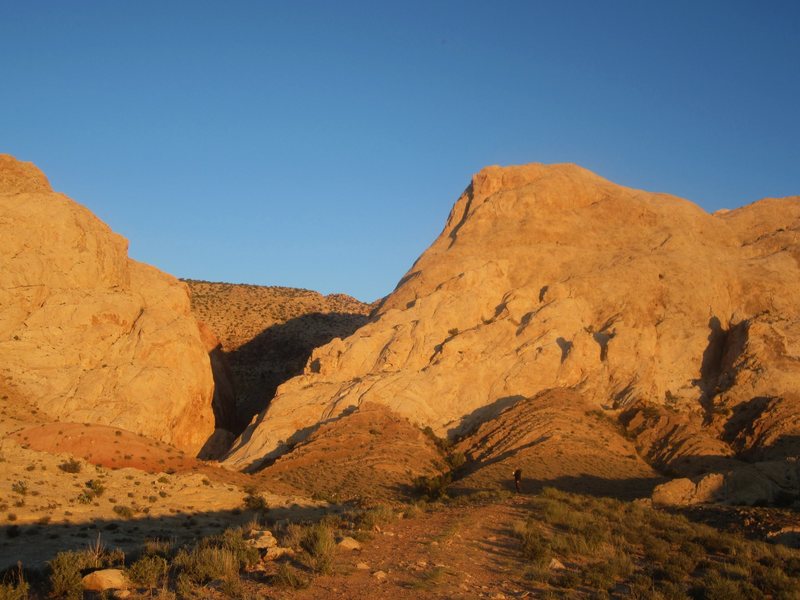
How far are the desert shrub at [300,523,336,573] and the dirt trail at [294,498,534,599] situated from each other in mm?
193

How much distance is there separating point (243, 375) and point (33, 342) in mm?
21467

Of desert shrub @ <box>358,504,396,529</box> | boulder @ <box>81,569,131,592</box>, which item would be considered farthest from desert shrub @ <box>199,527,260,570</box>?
desert shrub @ <box>358,504,396,529</box>

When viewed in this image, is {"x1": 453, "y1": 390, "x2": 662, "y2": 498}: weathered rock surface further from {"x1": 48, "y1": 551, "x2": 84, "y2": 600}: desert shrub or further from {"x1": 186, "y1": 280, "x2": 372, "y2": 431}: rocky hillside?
{"x1": 186, "y1": 280, "x2": 372, "y2": 431}: rocky hillside

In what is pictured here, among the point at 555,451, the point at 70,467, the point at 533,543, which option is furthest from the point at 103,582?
the point at 555,451

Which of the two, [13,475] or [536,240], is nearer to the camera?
[13,475]

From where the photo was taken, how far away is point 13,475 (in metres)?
20.7

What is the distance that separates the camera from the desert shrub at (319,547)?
1027cm

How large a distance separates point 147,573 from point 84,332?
24.6m

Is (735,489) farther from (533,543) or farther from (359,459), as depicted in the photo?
(359,459)

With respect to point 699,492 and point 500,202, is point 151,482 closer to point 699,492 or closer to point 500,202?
point 699,492

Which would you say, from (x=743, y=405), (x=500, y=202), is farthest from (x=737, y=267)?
(x=500, y=202)

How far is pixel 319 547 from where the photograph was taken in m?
11.0

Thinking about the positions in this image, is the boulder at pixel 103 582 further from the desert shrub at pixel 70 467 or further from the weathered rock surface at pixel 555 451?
the weathered rock surface at pixel 555 451

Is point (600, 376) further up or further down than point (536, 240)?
further down
